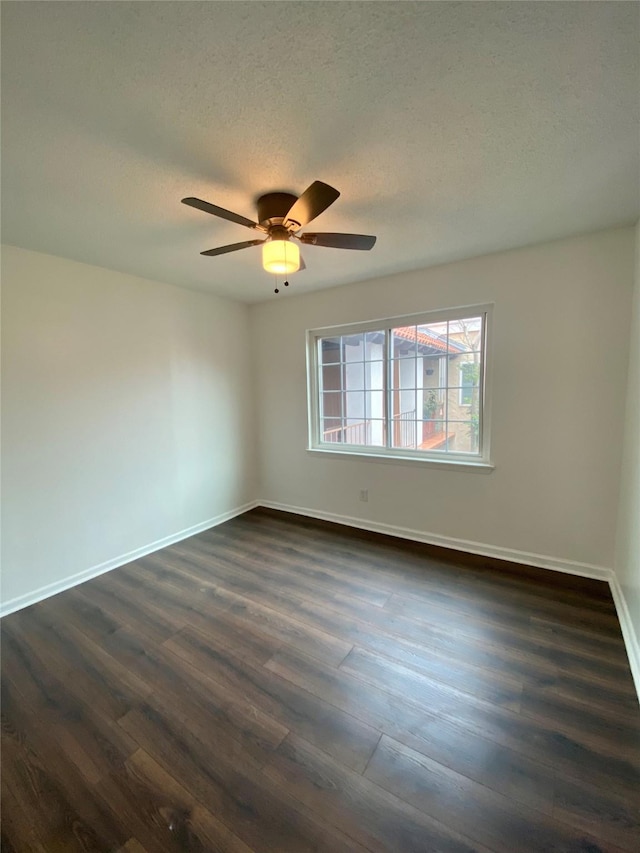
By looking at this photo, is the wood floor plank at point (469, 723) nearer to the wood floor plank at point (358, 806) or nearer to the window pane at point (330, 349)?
the wood floor plank at point (358, 806)

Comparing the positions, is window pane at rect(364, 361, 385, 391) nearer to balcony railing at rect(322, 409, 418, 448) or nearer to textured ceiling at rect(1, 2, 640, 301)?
balcony railing at rect(322, 409, 418, 448)

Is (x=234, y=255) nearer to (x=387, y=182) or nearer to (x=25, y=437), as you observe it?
(x=387, y=182)

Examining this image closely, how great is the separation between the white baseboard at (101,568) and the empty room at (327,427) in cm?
2

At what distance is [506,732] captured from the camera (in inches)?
54.5

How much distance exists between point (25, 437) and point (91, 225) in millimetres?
Result: 1469

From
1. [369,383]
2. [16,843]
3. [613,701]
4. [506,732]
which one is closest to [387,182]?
[369,383]

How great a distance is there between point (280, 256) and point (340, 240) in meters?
0.32

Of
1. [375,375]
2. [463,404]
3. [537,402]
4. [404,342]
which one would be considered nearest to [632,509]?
[537,402]

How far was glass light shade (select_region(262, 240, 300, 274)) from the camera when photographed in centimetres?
175

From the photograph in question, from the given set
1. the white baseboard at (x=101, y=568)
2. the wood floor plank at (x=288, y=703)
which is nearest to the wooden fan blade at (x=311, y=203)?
the wood floor plank at (x=288, y=703)

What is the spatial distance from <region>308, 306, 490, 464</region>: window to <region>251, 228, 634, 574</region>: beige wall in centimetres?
16

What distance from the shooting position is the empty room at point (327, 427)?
106 centimetres

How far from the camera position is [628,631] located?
183cm

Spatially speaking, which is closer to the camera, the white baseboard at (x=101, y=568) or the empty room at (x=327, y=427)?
the empty room at (x=327, y=427)
